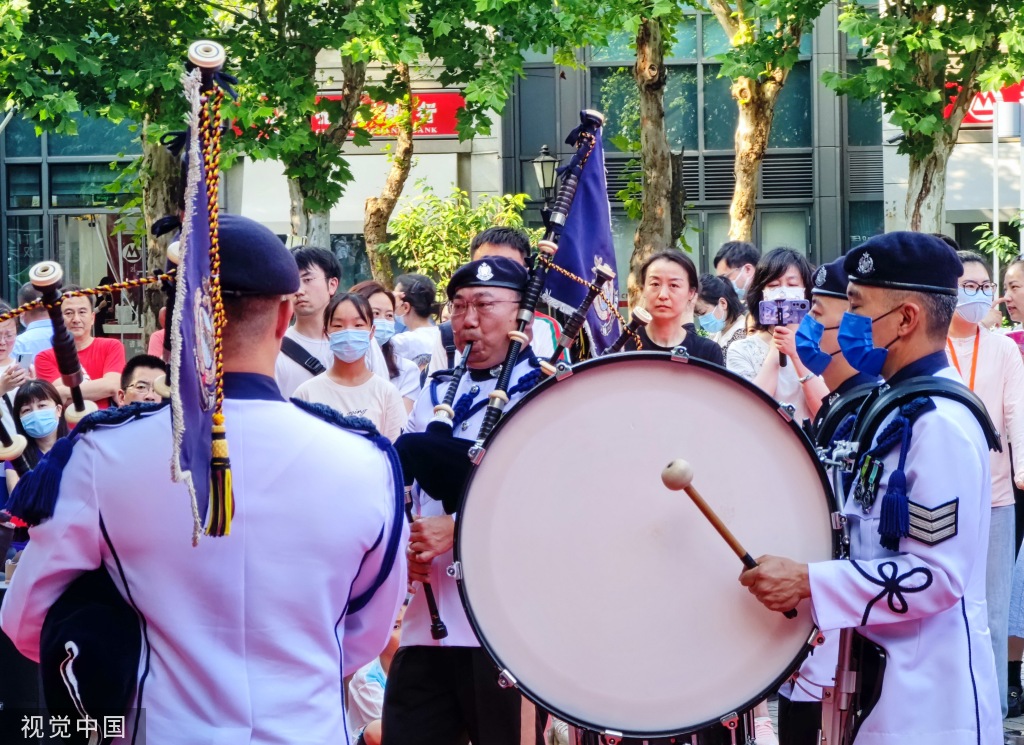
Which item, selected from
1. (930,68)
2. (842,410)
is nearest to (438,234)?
(930,68)

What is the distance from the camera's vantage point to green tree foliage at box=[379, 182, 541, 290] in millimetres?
18562

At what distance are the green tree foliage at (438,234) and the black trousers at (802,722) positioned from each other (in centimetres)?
1416

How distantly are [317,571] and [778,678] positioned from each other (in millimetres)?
1333

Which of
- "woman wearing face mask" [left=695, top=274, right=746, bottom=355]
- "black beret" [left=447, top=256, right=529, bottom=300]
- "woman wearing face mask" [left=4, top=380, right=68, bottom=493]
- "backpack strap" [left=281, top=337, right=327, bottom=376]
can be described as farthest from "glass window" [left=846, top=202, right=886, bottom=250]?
"black beret" [left=447, top=256, right=529, bottom=300]

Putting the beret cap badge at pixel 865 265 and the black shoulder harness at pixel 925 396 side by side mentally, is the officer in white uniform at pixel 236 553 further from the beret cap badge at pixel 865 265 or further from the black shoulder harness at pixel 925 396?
the beret cap badge at pixel 865 265

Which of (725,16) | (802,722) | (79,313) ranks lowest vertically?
(802,722)

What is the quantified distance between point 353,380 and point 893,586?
3833mm

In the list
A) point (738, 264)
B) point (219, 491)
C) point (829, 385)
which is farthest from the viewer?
point (738, 264)

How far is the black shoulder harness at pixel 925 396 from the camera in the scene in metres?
3.40

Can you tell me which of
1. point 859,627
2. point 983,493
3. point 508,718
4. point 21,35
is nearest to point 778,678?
point 859,627

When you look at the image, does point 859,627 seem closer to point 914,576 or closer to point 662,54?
point 914,576

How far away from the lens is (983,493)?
337 cm

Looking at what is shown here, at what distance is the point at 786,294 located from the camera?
246 inches

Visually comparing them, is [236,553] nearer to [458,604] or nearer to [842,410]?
[458,604]
